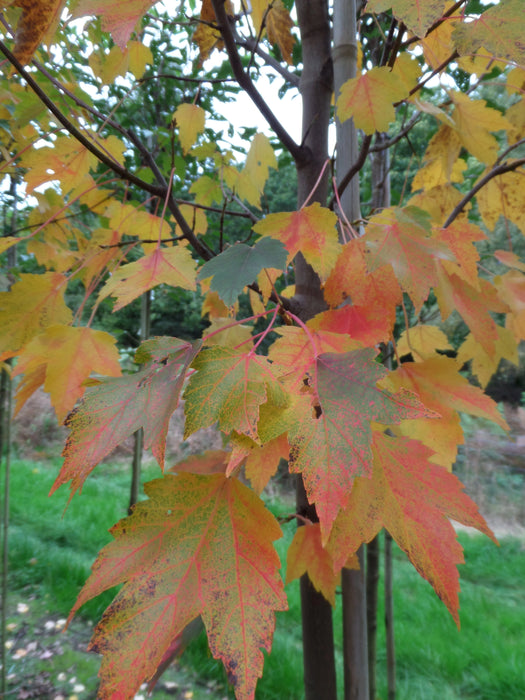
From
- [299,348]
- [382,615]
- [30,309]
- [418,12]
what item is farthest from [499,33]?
[382,615]

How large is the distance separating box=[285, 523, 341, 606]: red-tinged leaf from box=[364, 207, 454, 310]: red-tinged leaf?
0.31m

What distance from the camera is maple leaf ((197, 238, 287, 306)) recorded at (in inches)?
12.4

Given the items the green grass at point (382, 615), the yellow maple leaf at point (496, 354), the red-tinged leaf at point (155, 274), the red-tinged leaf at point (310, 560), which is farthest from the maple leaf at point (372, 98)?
the green grass at point (382, 615)

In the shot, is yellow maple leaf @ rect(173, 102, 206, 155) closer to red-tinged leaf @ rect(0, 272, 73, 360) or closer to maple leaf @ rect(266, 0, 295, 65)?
maple leaf @ rect(266, 0, 295, 65)

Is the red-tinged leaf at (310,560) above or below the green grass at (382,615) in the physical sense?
above

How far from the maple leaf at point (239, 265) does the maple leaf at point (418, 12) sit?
179 mm

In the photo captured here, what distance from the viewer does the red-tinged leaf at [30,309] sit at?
0.48 m

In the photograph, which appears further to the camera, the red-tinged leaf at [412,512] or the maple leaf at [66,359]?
the maple leaf at [66,359]

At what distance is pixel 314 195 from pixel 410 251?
0.71 feet

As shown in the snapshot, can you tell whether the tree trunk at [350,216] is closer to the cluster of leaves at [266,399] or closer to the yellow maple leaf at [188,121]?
the cluster of leaves at [266,399]

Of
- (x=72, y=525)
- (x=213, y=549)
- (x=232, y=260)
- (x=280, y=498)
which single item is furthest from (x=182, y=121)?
(x=280, y=498)

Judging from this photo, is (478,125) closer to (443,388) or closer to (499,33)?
(499,33)

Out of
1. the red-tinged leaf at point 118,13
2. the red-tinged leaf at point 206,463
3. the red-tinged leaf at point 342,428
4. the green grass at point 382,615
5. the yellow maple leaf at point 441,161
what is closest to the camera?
the red-tinged leaf at point 342,428

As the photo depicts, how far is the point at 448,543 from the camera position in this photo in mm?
307
